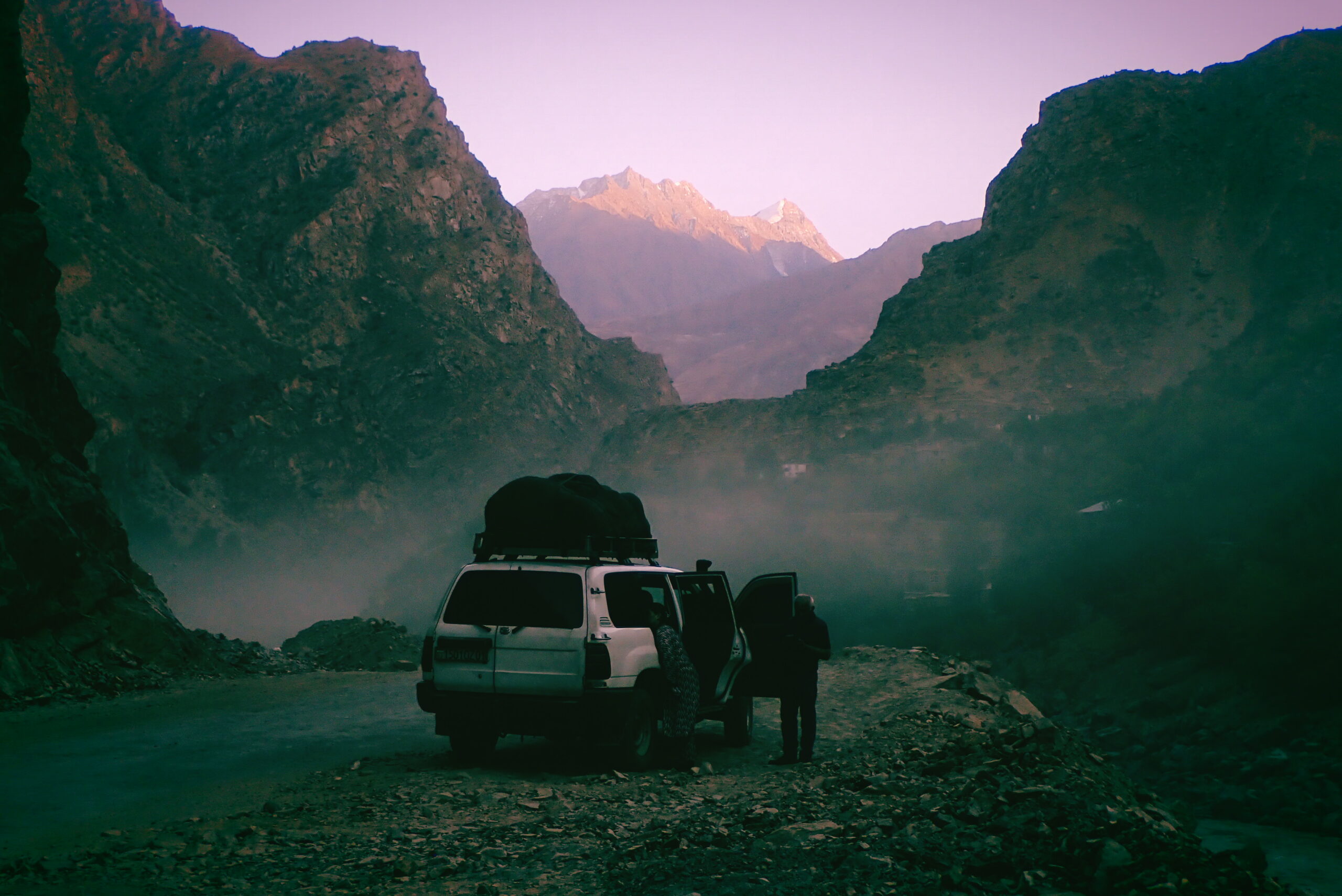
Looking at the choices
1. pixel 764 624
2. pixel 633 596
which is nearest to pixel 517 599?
pixel 633 596

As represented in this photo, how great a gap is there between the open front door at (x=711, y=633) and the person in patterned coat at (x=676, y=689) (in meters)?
0.72

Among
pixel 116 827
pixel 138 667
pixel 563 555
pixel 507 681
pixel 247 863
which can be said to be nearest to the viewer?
pixel 247 863

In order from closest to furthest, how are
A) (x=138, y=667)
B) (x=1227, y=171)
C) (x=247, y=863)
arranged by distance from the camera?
(x=247, y=863), (x=138, y=667), (x=1227, y=171)

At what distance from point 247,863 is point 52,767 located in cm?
567

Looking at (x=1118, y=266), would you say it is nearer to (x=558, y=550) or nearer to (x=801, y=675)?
(x=801, y=675)

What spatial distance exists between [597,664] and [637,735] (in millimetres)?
1114

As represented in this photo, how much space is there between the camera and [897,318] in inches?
3816

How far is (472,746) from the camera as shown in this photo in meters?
10.4

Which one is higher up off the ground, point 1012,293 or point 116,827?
point 1012,293

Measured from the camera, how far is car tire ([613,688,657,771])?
9602 millimetres

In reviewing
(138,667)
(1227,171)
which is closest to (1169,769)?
(138,667)

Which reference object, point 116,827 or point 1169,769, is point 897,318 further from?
point 116,827

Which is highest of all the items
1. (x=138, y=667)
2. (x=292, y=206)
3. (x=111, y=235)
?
(x=292, y=206)

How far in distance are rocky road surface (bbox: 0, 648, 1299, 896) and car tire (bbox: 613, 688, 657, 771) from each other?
8.9 inches
